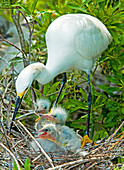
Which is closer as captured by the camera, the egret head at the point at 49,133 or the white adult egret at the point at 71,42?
the egret head at the point at 49,133

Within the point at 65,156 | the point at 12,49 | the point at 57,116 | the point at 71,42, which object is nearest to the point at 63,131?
the point at 57,116

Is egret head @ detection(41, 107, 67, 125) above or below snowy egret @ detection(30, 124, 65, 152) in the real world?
above

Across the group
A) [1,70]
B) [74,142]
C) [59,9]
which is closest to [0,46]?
[1,70]

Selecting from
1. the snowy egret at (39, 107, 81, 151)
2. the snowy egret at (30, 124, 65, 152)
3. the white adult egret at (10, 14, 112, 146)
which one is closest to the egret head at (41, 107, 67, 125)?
the snowy egret at (39, 107, 81, 151)

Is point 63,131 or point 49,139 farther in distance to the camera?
point 63,131

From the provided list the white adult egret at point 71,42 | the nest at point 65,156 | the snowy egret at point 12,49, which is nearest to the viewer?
the nest at point 65,156

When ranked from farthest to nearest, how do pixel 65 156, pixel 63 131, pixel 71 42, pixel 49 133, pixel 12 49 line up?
1. pixel 12 49
2. pixel 71 42
3. pixel 63 131
4. pixel 49 133
5. pixel 65 156

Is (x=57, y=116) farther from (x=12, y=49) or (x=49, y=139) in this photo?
(x=12, y=49)

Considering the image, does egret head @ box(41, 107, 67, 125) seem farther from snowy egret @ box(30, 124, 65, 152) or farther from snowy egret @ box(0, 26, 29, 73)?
snowy egret @ box(0, 26, 29, 73)

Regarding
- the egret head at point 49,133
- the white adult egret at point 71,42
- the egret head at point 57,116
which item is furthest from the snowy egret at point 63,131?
the white adult egret at point 71,42

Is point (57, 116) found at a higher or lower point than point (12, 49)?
lower

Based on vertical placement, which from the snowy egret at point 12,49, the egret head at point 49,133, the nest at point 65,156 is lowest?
the nest at point 65,156

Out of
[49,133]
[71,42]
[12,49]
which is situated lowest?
[49,133]

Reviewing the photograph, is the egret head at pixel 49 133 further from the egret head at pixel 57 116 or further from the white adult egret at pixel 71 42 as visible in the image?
the white adult egret at pixel 71 42
